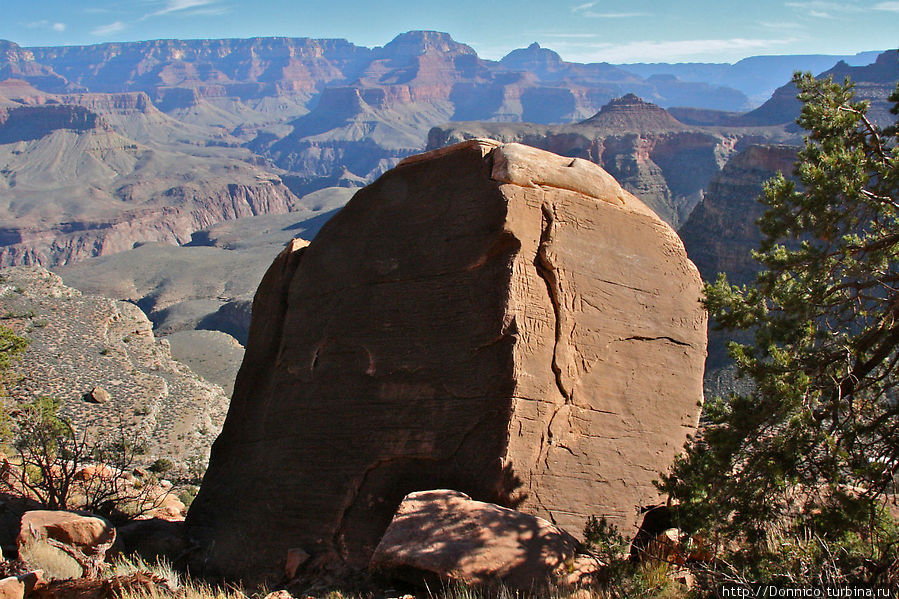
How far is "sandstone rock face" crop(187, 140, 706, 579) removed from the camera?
7.19m

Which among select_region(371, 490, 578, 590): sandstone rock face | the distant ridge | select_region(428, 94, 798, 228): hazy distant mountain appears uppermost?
the distant ridge

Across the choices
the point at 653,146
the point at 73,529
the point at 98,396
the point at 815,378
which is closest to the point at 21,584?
the point at 73,529

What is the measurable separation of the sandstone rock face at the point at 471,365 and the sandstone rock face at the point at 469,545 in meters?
0.63

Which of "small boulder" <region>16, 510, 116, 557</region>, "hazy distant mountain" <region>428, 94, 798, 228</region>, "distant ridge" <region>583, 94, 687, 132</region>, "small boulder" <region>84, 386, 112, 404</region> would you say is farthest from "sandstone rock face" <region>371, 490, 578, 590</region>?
"distant ridge" <region>583, 94, 687, 132</region>

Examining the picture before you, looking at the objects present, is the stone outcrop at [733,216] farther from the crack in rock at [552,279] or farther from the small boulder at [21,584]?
the small boulder at [21,584]

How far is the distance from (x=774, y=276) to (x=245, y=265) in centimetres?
11040

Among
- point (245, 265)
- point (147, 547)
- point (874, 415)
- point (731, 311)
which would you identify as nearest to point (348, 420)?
point (147, 547)

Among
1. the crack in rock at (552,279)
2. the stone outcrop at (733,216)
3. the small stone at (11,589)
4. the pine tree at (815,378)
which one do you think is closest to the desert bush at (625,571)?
the pine tree at (815,378)

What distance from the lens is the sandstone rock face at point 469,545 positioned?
5.67 meters

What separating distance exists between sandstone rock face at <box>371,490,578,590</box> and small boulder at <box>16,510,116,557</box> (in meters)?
3.47

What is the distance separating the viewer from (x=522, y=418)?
7.02 meters

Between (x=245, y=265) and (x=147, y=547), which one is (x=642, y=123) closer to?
(x=245, y=265)

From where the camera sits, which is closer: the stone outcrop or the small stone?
the small stone

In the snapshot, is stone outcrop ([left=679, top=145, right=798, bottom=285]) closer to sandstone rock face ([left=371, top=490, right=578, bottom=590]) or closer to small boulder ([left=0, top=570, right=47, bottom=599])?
sandstone rock face ([left=371, top=490, right=578, bottom=590])
